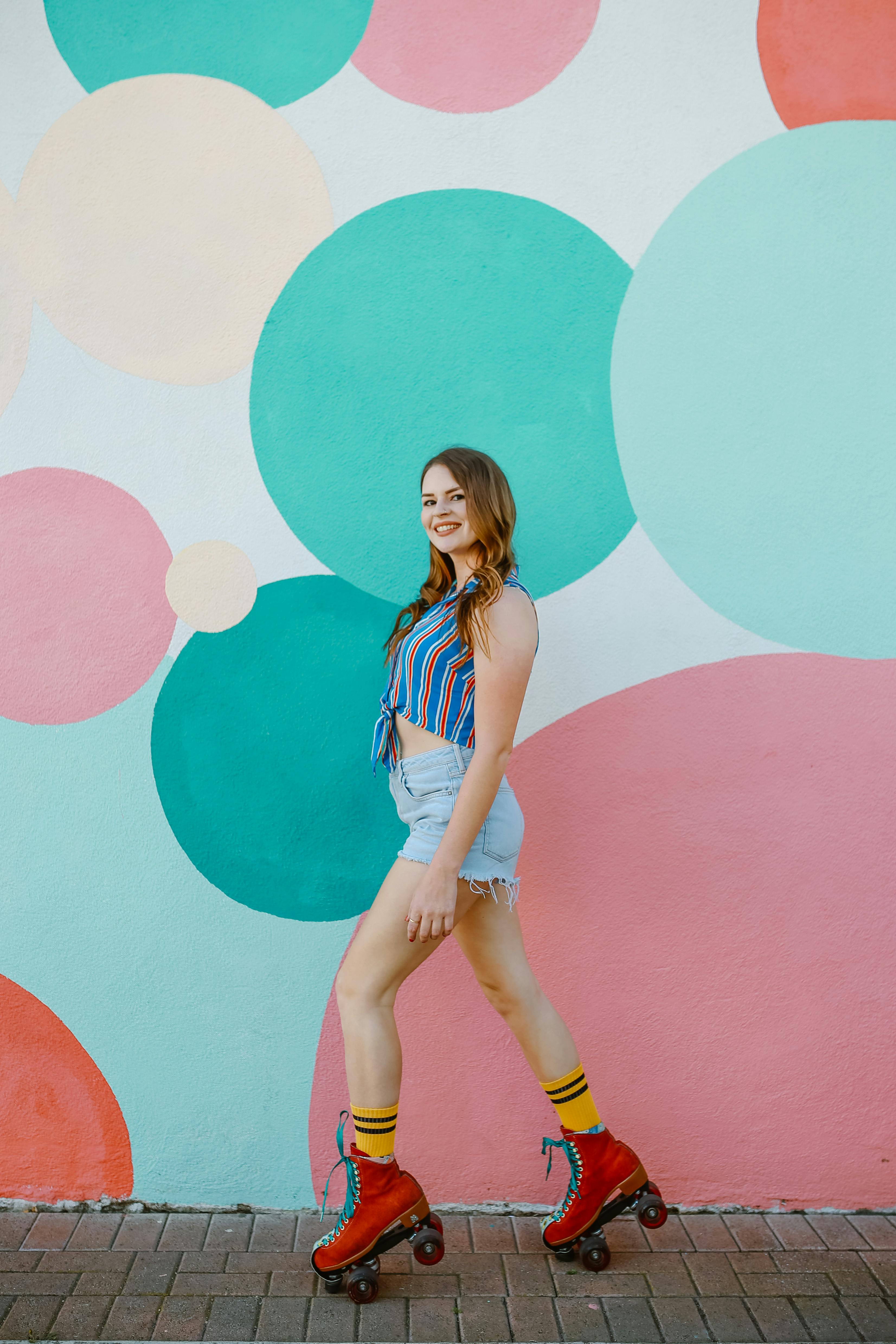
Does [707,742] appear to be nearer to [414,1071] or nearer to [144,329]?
[414,1071]

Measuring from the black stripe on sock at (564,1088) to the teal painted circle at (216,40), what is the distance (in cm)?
280

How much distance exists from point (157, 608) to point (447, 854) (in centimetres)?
115

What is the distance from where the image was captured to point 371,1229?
2.35 metres

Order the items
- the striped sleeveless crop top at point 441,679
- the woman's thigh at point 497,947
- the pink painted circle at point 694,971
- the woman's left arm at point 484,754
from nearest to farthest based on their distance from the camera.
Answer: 1. the woman's left arm at point 484,754
2. the striped sleeveless crop top at point 441,679
3. the woman's thigh at point 497,947
4. the pink painted circle at point 694,971

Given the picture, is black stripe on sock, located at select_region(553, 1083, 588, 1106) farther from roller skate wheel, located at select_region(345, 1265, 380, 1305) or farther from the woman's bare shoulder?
the woman's bare shoulder

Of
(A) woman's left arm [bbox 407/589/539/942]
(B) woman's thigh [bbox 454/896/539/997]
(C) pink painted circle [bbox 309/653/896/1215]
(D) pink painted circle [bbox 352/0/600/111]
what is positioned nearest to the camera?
(A) woman's left arm [bbox 407/589/539/942]

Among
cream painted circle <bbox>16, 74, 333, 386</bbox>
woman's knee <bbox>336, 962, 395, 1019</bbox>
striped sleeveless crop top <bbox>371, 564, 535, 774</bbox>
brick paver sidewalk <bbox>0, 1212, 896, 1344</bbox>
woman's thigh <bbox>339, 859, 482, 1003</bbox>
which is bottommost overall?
brick paver sidewalk <bbox>0, 1212, 896, 1344</bbox>

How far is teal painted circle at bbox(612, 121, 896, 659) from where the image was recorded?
2.69m

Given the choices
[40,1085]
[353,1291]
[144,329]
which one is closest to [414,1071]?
[353,1291]

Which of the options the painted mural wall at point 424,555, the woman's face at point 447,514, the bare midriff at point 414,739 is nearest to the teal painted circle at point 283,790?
the painted mural wall at point 424,555

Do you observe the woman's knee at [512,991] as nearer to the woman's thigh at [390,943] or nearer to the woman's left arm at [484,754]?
the woman's thigh at [390,943]

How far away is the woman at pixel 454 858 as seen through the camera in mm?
2232

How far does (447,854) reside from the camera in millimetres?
2223

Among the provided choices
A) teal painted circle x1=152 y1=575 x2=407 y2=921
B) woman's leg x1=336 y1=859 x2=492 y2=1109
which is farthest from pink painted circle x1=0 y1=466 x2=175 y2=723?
woman's leg x1=336 y1=859 x2=492 y2=1109
